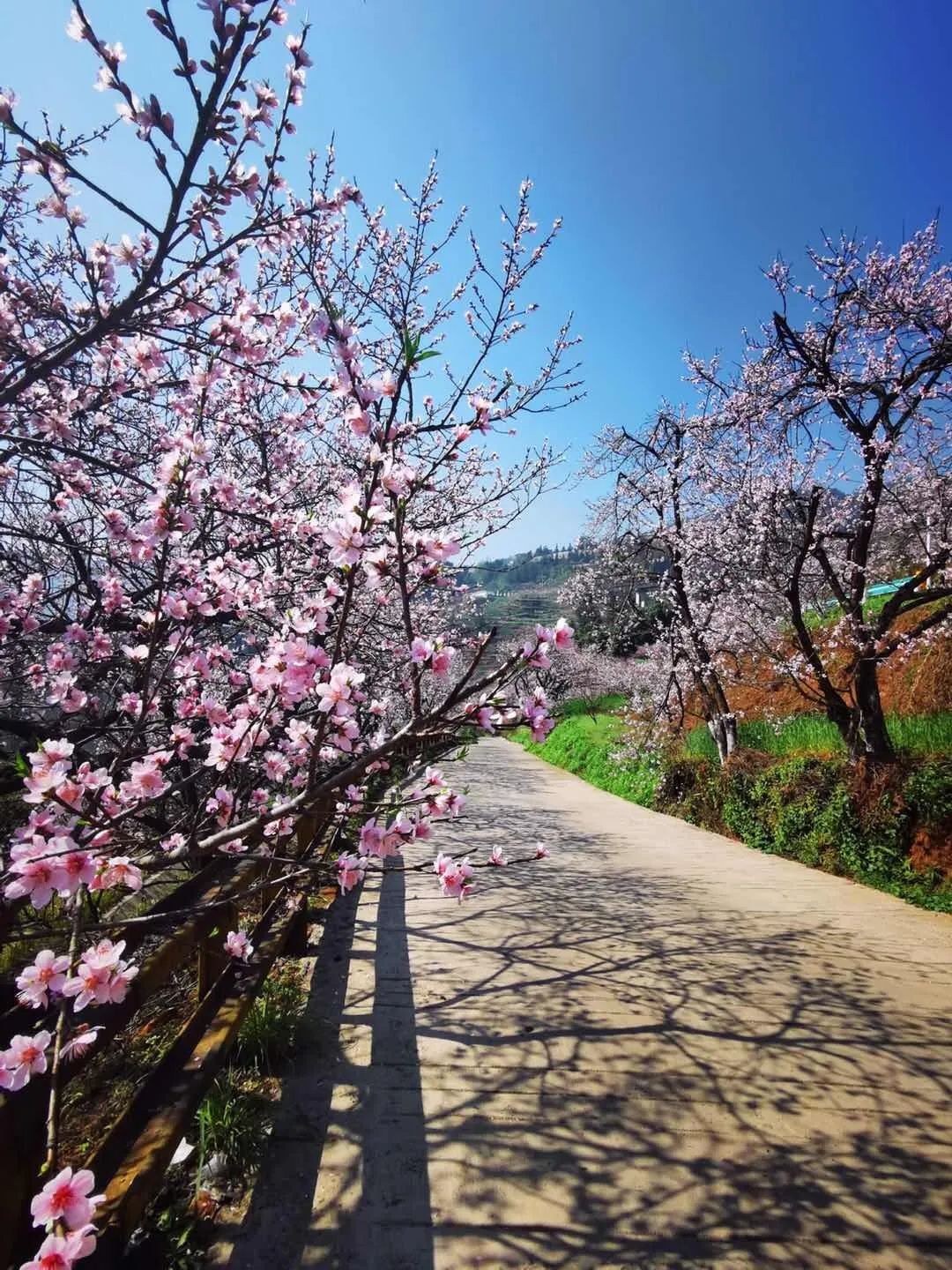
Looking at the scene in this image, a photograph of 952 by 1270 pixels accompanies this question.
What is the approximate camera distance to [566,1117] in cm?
272

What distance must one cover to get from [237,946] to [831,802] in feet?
22.1

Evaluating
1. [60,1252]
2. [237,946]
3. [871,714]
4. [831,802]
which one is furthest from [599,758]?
[60,1252]

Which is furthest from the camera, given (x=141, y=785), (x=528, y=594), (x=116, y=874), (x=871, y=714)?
(x=528, y=594)

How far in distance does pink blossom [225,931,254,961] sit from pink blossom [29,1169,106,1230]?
5.52 feet

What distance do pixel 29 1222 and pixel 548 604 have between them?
91.2 meters

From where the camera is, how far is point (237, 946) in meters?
2.91

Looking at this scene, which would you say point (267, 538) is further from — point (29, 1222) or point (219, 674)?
point (29, 1222)

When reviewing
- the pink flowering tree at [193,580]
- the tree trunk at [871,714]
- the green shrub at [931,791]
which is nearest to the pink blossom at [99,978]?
the pink flowering tree at [193,580]

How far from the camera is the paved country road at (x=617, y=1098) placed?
6.96ft

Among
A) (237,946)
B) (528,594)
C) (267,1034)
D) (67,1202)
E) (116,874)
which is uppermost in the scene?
(528,594)

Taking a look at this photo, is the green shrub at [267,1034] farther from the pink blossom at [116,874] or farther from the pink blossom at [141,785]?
the pink blossom at [116,874]

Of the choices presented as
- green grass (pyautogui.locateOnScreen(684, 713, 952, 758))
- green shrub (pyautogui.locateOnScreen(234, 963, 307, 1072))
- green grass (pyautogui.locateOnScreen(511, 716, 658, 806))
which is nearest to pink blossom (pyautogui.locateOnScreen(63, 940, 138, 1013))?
green shrub (pyautogui.locateOnScreen(234, 963, 307, 1072))

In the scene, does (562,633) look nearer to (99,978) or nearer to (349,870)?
(349,870)

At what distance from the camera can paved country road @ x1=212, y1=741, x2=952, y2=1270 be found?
212 cm
